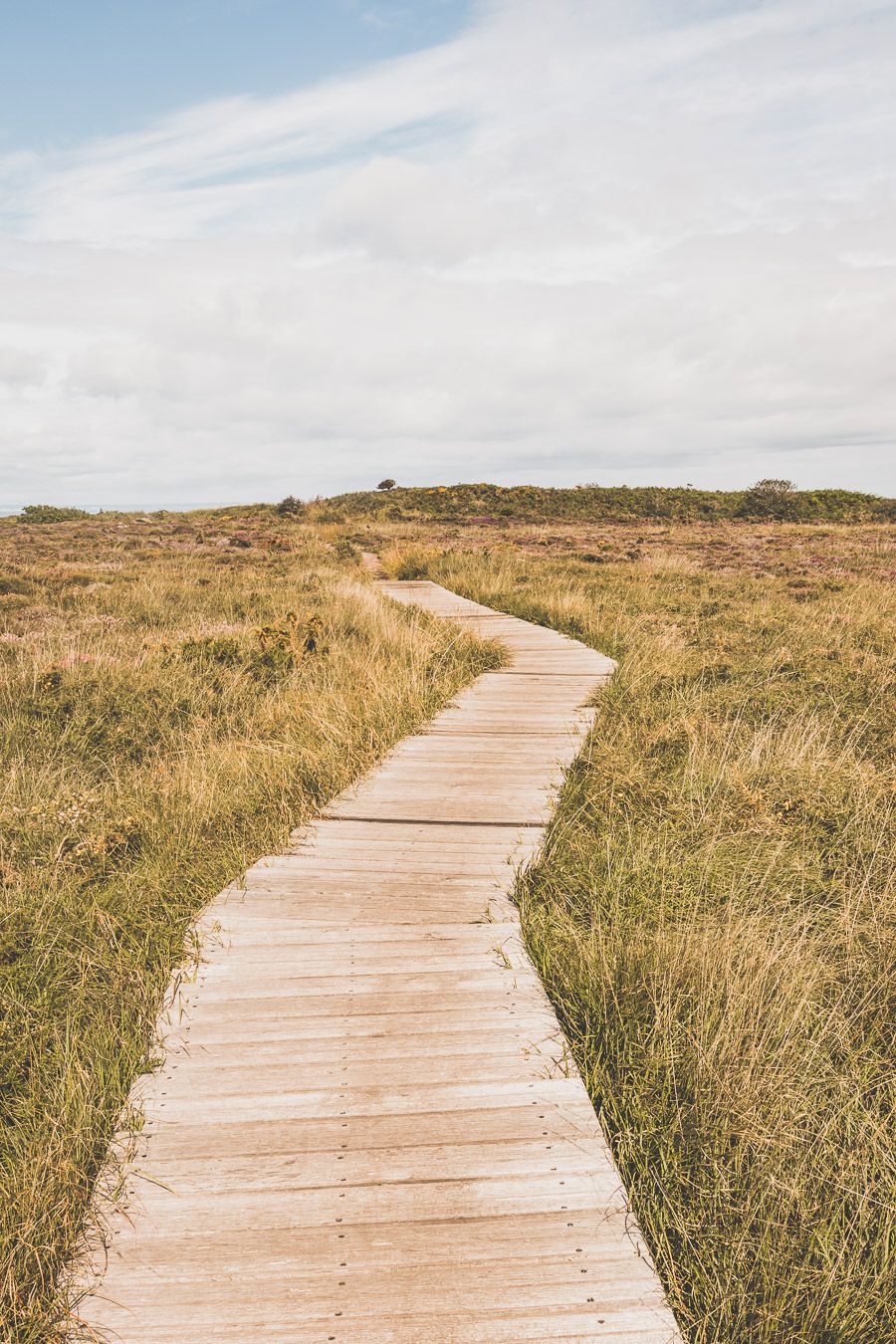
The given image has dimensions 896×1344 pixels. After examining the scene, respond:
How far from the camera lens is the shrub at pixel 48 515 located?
41.5 metres

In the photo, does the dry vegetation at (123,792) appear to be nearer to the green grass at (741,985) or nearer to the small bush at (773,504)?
the green grass at (741,985)

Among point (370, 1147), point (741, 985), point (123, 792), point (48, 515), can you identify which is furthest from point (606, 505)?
point (370, 1147)

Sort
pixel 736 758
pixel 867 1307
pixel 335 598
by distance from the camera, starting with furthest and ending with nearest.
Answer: pixel 335 598
pixel 736 758
pixel 867 1307

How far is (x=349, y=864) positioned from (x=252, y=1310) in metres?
2.26

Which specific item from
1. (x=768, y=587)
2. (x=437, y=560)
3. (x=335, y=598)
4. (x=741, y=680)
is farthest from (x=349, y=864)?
(x=437, y=560)

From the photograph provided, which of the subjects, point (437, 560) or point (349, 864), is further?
point (437, 560)

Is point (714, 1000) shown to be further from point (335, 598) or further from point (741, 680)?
point (335, 598)

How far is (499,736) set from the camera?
6.05 metres

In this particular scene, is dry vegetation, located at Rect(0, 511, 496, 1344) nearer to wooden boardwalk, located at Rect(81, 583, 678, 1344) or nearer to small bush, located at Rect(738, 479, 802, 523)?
wooden boardwalk, located at Rect(81, 583, 678, 1344)

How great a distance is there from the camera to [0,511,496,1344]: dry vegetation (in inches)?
94.4

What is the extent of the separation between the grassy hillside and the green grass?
33603 millimetres

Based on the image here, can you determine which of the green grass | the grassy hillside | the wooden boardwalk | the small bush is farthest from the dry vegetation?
the small bush

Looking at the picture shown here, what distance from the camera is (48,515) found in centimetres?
4241

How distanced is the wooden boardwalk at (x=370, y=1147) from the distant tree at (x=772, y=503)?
41.3m
